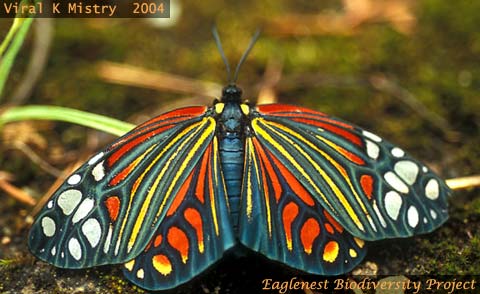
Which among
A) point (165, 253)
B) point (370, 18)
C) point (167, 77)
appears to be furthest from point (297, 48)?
point (165, 253)

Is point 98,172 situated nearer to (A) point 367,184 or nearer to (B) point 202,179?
(B) point 202,179

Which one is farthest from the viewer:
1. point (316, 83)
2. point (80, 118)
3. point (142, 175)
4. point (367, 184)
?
point (316, 83)

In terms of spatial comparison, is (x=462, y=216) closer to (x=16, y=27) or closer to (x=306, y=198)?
(x=306, y=198)

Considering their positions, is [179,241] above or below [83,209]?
below

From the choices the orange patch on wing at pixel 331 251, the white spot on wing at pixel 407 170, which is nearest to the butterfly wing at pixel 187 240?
the orange patch on wing at pixel 331 251

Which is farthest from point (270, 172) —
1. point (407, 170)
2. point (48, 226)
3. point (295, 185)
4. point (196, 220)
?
point (48, 226)

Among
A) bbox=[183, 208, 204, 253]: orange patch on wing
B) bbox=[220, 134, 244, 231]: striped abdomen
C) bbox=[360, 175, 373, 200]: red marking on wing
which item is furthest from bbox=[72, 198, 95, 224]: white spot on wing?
bbox=[360, 175, 373, 200]: red marking on wing

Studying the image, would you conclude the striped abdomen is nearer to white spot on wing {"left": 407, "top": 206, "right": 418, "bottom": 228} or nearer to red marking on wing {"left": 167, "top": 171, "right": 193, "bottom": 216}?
red marking on wing {"left": 167, "top": 171, "right": 193, "bottom": 216}
